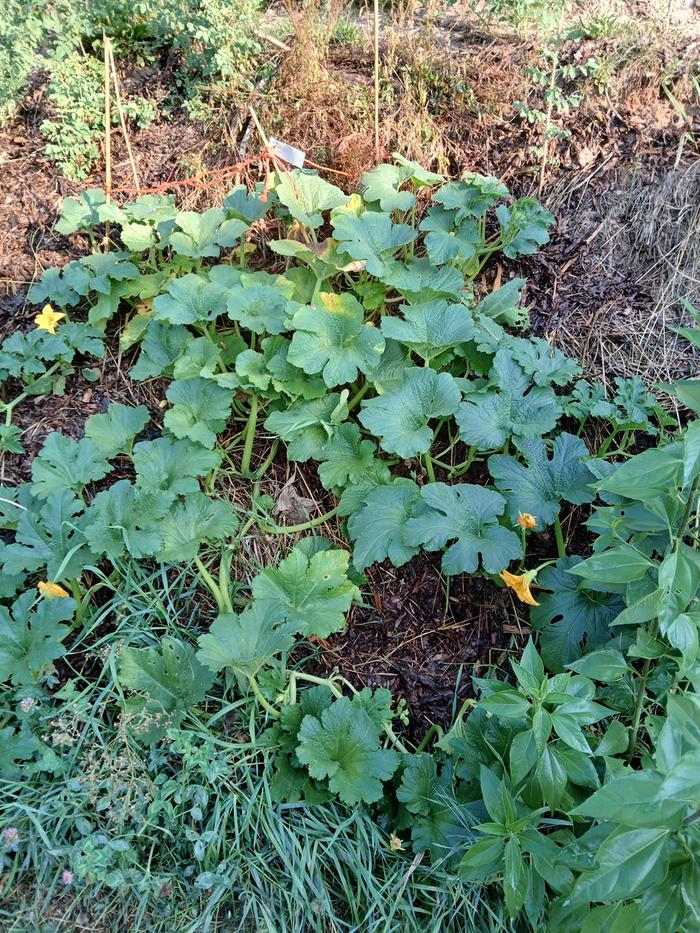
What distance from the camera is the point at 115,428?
248 centimetres

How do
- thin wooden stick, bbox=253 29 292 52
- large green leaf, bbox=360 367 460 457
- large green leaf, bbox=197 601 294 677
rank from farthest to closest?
1. thin wooden stick, bbox=253 29 292 52
2. large green leaf, bbox=360 367 460 457
3. large green leaf, bbox=197 601 294 677

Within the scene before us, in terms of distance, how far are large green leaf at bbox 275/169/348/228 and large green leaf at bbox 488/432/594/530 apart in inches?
44.2

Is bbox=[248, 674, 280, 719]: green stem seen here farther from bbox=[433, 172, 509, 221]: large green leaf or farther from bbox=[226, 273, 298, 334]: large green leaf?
bbox=[433, 172, 509, 221]: large green leaf

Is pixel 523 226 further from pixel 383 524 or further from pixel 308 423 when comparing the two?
pixel 383 524

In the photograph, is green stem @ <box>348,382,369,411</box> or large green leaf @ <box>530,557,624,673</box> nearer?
large green leaf @ <box>530,557,624,673</box>

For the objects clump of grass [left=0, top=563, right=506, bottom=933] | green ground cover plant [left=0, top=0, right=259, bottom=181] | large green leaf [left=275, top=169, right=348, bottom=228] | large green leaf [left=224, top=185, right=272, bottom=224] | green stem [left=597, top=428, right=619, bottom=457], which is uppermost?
green ground cover plant [left=0, top=0, right=259, bottom=181]

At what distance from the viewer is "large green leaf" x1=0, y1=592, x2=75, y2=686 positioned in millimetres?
2020

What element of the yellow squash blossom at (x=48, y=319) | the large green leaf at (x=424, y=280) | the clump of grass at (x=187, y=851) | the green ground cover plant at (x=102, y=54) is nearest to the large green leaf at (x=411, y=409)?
the large green leaf at (x=424, y=280)

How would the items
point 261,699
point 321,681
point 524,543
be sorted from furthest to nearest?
point 524,543 < point 321,681 < point 261,699

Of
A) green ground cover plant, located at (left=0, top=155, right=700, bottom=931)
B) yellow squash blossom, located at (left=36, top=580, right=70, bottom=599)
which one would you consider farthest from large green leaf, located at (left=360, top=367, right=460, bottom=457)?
yellow squash blossom, located at (left=36, top=580, right=70, bottom=599)

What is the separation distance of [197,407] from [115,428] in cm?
28

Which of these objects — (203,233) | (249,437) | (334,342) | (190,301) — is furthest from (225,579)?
(203,233)

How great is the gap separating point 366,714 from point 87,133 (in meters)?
2.66

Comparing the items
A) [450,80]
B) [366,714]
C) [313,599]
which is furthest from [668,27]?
[366,714]
